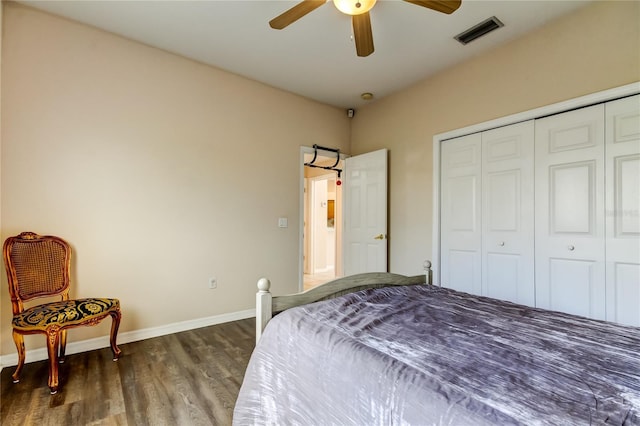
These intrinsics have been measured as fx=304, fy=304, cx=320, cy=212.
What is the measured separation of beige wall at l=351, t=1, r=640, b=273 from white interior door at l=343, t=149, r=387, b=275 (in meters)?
0.14

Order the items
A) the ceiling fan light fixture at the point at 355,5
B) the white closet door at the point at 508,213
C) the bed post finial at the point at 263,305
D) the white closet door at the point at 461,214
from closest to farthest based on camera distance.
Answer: the bed post finial at the point at 263,305 → the ceiling fan light fixture at the point at 355,5 → the white closet door at the point at 508,213 → the white closet door at the point at 461,214

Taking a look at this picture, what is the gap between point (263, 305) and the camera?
1475 millimetres

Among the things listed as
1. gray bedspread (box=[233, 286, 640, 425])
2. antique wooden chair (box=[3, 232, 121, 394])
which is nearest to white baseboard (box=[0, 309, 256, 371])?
antique wooden chair (box=[3, 232, 121, 394])

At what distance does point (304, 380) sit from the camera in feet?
3.91

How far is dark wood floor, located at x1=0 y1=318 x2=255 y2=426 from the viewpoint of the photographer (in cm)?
171

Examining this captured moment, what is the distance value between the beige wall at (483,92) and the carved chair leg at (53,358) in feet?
10.4

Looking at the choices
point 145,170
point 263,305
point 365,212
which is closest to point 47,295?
point 145,170

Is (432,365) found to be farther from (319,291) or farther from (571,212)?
(571,212)

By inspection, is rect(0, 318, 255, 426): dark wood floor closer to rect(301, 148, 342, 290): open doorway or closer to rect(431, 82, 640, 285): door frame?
rect(431, 82, 640, 285): door frame

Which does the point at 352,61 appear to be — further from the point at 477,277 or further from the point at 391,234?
the point at 477,277

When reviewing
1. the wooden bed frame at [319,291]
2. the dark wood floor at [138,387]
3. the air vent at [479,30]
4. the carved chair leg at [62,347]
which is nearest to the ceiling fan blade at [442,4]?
the air vent at [479,30]

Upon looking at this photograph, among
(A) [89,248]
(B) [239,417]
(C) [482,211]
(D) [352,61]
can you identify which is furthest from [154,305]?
(C) [482,211]

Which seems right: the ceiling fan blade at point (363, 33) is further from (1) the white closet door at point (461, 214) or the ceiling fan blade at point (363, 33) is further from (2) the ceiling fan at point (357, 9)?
(1) the white closet door at point (461, 214)

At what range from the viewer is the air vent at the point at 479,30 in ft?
8.13
